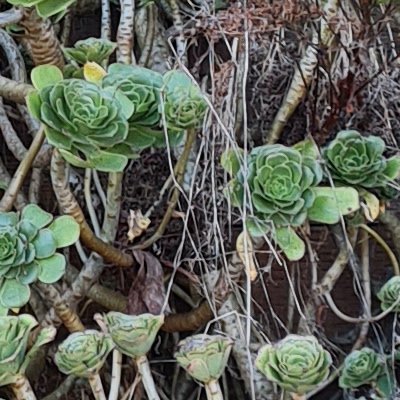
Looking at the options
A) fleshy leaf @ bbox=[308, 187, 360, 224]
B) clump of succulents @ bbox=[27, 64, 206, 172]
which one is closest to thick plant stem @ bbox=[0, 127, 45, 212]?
clump of succulents @ bbox=[27, 64, 206, 172]

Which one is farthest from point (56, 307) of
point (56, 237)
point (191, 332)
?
point (191, 332)

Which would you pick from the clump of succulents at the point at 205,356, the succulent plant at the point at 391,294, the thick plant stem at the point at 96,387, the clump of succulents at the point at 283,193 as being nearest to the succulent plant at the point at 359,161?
the clump of succulents at the point at 283,193

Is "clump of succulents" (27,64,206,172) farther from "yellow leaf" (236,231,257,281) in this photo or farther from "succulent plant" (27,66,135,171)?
"yellow leaf" (236,231,257,281)

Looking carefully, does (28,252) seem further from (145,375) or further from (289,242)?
(289,242)

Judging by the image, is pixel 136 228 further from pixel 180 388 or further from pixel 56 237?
pixel 180 388

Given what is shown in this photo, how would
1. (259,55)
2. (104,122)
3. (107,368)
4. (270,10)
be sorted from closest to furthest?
(104,122), (270,10), (259,55), (107,368)

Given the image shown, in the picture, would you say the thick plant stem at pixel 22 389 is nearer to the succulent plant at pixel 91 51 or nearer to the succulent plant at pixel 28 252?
the succulent plant at pixel 28 252
